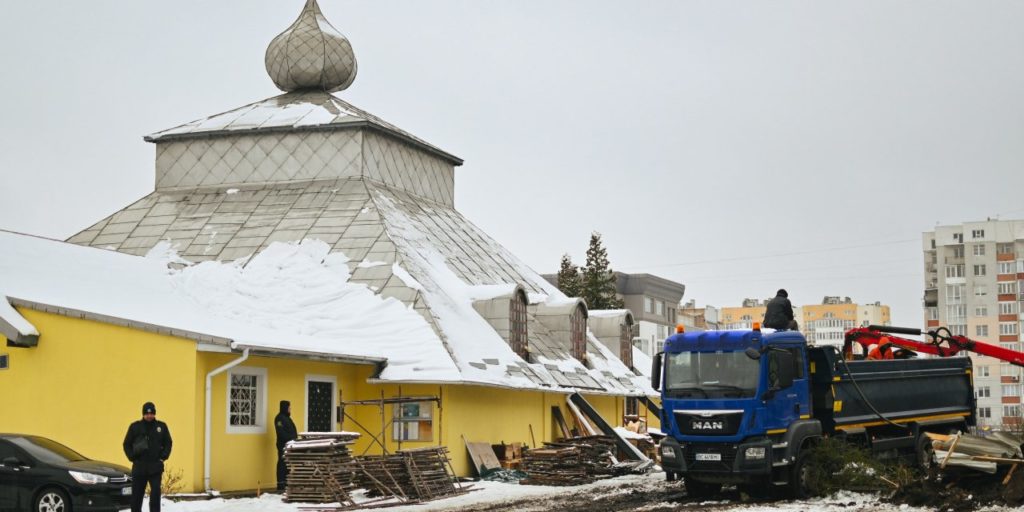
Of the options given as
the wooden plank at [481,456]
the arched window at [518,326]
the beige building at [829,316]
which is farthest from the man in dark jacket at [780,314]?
the beige building at [829,316]

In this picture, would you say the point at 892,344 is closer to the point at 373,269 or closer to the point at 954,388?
the point at 954,388

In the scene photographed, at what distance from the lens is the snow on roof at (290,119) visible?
125ft

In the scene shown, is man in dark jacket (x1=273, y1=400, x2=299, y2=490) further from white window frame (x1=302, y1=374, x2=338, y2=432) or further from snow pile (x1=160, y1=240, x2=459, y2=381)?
snow pile (x1=160, y1=240, x2=459, y2=381)

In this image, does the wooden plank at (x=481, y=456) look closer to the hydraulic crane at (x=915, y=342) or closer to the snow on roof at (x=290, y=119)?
the hydraulic crane at (x=915, y=342)

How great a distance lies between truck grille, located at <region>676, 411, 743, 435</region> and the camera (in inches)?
857

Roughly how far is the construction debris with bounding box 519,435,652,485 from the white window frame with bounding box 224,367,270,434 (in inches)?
234

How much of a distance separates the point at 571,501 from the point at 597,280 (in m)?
43.8

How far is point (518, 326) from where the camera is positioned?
3366cm

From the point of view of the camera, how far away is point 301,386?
2719 centimetres

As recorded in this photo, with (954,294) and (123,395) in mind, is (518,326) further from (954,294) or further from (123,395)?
Result: (954,294)

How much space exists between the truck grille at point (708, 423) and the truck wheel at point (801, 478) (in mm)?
1334

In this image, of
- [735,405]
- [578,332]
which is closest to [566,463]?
[735,405]

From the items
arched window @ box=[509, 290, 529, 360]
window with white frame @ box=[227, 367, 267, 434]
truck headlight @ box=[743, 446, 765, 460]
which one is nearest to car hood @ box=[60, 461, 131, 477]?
window with white frame @ box=[227, 367, 267, 434]

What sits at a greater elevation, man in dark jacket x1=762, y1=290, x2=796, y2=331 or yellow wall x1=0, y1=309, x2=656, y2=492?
man in dark jacket x1=762, y1=290, x2=796, y2=331
